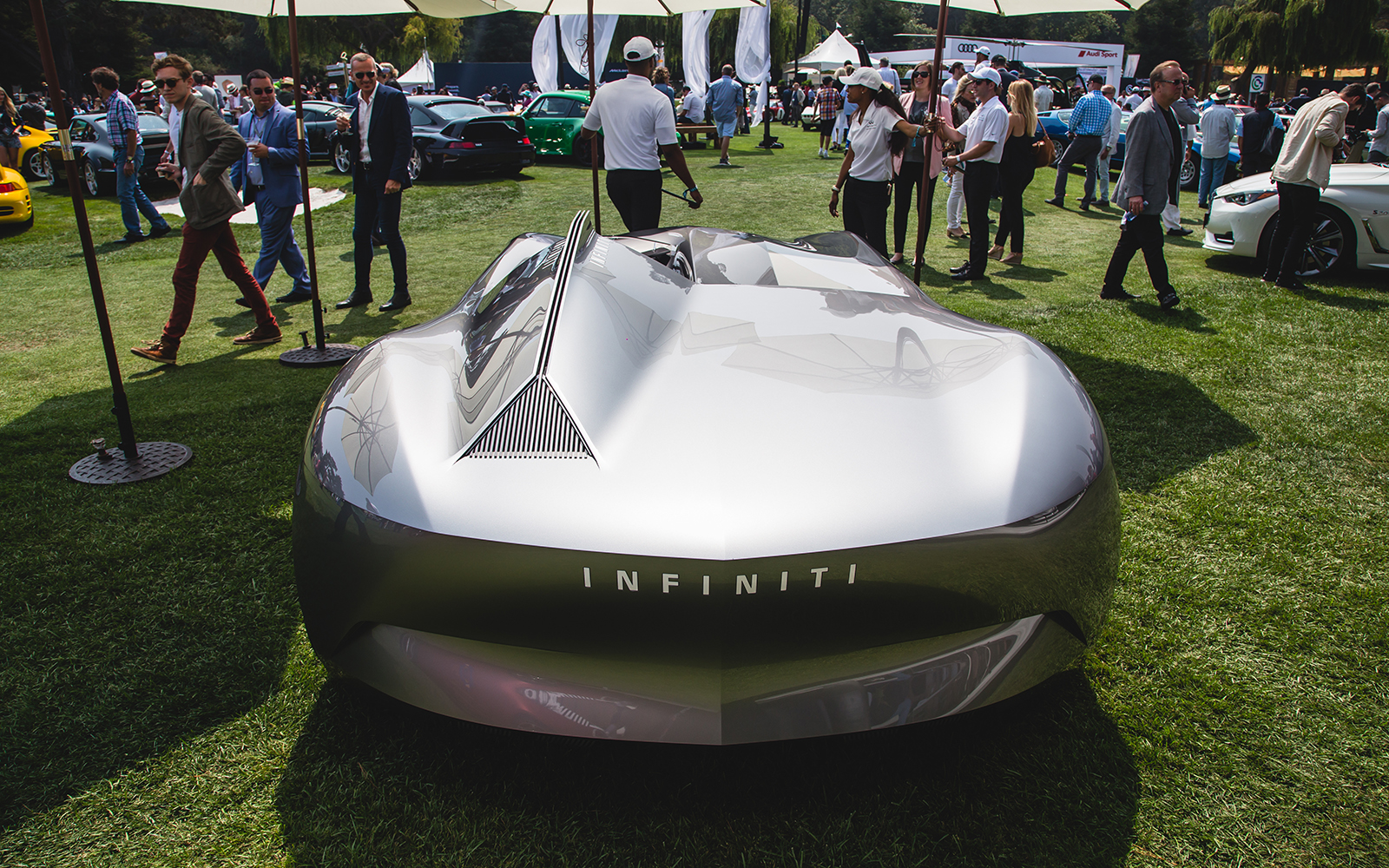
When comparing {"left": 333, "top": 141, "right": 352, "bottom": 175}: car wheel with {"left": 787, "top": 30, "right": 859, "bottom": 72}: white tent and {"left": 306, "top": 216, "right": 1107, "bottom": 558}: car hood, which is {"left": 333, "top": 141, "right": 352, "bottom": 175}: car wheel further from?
{"left": 787, "top": 30, "right": 859, "bottom": 72}: white tent

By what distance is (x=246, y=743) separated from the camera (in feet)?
6.73

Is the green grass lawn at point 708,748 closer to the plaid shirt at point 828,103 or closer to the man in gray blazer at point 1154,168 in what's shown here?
the man in gray blazer at point 1154,168

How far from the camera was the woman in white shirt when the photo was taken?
627 cm

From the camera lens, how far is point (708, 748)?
2.04 m

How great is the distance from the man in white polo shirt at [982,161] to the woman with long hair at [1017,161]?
12.9 inches

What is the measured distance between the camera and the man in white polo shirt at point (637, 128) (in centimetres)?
588

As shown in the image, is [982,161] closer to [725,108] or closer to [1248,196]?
[1248,196]

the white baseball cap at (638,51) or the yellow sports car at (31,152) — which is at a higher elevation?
the white baseball cap at (638,51)

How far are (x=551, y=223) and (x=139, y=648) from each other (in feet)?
28.0

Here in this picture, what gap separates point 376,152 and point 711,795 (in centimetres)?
563

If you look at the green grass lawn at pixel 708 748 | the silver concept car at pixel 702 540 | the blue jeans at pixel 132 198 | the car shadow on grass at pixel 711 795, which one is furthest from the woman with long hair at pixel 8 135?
the car shadow on grass at pixel 711 795

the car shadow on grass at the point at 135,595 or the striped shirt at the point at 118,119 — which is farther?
the striped shirt at the point at 118,119

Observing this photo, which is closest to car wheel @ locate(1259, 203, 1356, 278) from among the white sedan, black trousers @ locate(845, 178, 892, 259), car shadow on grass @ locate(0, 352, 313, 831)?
the white sedan

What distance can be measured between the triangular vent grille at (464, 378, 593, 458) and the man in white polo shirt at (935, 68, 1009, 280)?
6.18m
